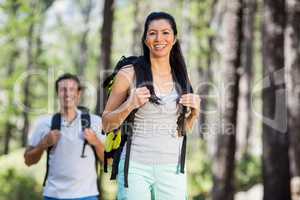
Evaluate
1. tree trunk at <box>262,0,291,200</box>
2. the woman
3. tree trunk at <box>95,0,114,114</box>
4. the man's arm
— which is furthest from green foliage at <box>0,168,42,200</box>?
the woman

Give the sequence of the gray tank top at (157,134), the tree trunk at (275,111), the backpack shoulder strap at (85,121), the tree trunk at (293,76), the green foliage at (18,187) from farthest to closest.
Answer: the green foliage at (18,187) < the tree trunk at (275,111) < the tree trunk at (293,76) < the backpack shoulder strap at (85,121) < the gray tank top at (157,134)

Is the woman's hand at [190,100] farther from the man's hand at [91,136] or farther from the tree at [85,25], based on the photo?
the tree at [85,25]

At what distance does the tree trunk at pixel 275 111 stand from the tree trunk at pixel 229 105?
2.00 ft

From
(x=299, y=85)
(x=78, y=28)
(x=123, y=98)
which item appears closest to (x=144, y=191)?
(x=123, y=98)

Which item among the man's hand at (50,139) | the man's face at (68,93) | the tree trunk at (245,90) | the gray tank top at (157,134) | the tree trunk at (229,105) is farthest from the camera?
the tree trunk at (245,90)

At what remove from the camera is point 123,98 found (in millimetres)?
3572

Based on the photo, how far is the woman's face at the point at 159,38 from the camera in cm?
361

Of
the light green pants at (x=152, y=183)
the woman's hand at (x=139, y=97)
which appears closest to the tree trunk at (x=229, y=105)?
the light green pants at (x=152, y=183)

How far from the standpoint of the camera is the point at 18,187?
12.5m

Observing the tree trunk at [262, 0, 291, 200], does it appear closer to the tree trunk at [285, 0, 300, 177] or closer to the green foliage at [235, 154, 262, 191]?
the tree trunk at [285, 0, 300, 177]

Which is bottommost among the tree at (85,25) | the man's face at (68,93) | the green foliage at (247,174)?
the green foliage at (247,174)

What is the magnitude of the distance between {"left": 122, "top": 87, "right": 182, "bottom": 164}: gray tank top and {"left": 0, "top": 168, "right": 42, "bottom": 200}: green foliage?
9.31 meters

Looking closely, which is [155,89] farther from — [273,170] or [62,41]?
[62,41]

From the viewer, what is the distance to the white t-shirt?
5.28m
